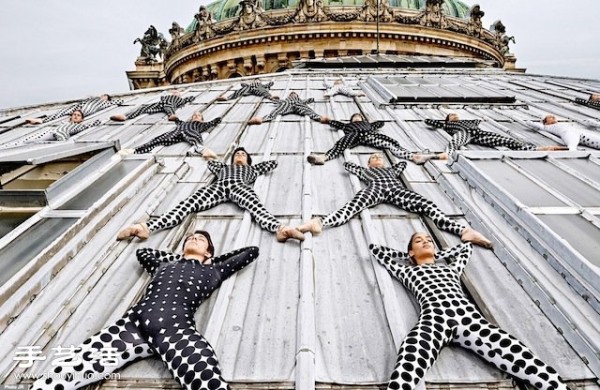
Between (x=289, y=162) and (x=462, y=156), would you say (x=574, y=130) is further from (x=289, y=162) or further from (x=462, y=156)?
(x=289, y=162)

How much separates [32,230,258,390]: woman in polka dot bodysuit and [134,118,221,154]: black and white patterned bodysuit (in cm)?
506

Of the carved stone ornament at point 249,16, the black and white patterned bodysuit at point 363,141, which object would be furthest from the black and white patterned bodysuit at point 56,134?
the carved stone ornament at point 249,16

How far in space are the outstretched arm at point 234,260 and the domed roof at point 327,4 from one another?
2504 cm

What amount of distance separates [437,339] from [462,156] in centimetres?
479

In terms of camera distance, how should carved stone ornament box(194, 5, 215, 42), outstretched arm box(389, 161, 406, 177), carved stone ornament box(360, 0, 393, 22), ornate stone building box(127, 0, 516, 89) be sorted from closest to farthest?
outstretched arm box(389, 161, 406, 177), ornate stone building box(127, 0, 516, 89), carved stone ornament box(360, 0, 393, 22), carved stone ornament box(194, 5, 215, 42)

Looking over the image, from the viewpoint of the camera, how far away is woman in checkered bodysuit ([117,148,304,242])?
5246mm

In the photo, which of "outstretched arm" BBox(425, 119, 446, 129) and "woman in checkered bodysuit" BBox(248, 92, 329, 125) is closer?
"outstretched arm" BBox(425, 119, 446, 129)

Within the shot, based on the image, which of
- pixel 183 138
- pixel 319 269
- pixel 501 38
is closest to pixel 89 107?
pixel 183 138

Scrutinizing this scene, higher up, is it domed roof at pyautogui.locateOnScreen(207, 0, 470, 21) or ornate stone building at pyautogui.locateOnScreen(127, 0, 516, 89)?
domed roof at pyautogui.locateOnScreen(207, 0, 470, 21)

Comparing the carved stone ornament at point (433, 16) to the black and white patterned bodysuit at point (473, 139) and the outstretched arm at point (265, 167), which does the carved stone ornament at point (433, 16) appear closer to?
the black and white patterned bodysuit at point (473, 139)

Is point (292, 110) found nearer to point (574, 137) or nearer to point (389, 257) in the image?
point (574, 137)

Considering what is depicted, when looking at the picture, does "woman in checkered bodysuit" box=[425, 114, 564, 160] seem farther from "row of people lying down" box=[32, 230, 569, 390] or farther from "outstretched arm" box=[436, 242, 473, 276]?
"row of people lying down" box=[32, 230, 569, 390]

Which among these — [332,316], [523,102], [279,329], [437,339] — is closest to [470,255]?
[437,339]

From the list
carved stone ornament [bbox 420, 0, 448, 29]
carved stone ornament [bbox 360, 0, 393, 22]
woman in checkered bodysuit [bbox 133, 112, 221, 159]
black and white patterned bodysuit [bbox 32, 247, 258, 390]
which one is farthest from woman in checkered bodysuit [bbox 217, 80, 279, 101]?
carved stone ornament [bbox 420, 0, 448, 29]
